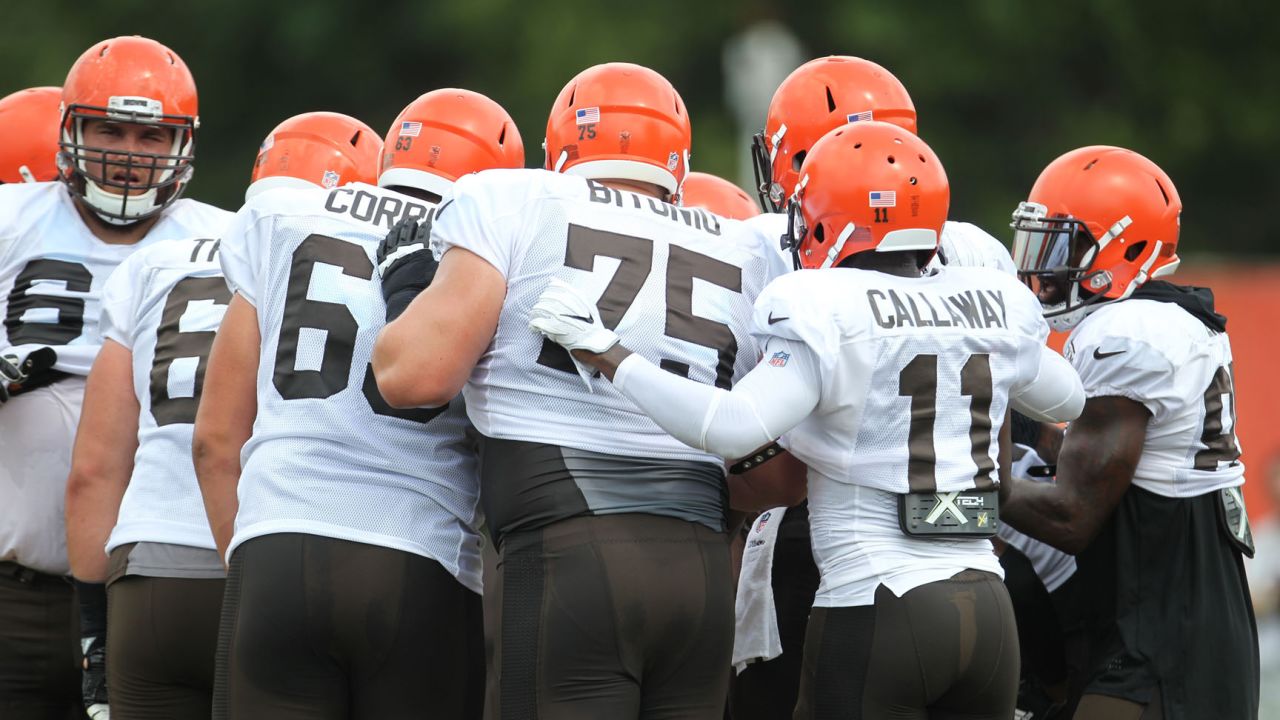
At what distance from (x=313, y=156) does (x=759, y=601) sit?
1959 mm

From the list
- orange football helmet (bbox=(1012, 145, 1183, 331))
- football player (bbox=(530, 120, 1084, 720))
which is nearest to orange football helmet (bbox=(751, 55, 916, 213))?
orange football helmet (bbox=(1012, 145, 1183, 331))

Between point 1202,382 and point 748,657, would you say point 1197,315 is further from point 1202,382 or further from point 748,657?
point 748,657

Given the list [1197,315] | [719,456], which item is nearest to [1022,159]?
[1197,315]

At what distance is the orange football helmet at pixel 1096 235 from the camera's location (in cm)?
484

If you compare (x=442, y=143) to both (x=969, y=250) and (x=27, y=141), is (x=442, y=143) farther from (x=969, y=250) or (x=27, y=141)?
(x=27, y=141)

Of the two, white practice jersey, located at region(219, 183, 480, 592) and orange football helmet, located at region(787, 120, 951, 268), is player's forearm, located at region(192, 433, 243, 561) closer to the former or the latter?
white practice jersey, located at region(219, 183, 480, 592)

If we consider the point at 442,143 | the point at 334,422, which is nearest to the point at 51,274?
the point at 442,143

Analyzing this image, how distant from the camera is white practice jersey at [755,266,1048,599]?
3770 millimetres

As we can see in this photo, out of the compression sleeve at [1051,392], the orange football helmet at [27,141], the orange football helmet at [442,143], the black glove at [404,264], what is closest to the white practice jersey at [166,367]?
the orange football helmet at [442,143]

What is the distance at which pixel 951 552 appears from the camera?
3861mm

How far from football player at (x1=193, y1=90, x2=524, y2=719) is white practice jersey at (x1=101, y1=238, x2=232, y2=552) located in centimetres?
28

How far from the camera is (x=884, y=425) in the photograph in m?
3.82

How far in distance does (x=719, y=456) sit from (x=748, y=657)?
1096 mm

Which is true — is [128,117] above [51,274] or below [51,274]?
above
